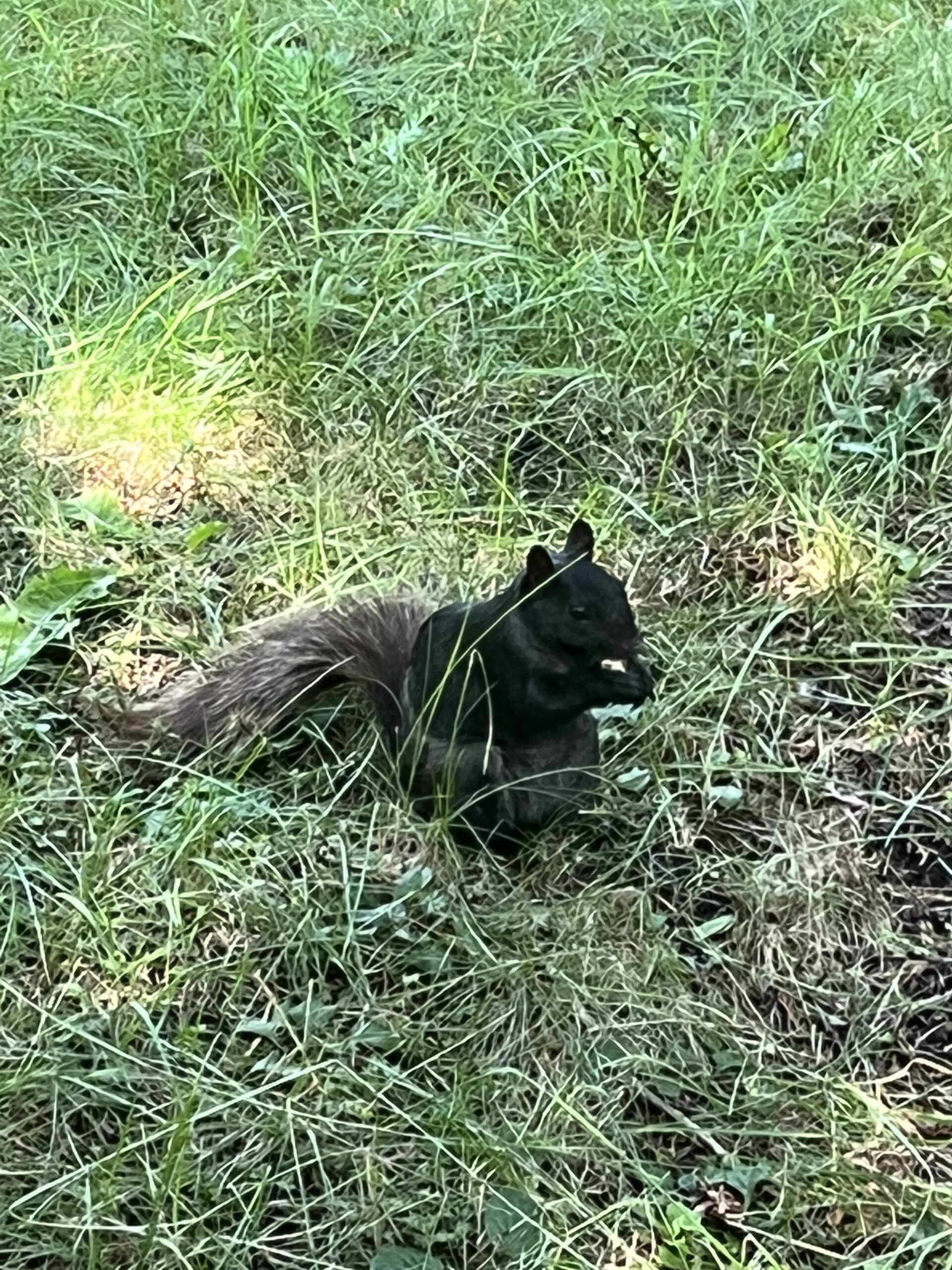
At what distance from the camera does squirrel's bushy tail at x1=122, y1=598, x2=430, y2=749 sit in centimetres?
224

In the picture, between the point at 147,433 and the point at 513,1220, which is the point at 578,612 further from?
the point at 147,433

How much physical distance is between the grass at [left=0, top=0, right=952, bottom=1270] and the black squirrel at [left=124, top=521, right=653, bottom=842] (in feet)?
0.27

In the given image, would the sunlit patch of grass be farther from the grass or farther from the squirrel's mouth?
the squirrel's mouth

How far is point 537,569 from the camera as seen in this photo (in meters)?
1.98

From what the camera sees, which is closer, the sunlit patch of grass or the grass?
the grass

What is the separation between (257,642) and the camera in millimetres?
2336

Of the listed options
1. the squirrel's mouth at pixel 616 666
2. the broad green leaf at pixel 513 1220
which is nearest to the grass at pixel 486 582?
the broad green leaf at pixel 513 1220

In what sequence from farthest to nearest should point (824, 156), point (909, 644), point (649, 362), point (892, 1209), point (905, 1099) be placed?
point (824, 156), point (649, 362), point (909, 644), point (905, 1099), point (892, 1209)

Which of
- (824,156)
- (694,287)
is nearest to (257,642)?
(694,287)

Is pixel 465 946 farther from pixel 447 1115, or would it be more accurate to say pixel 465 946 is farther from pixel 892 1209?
pixel 892 1209

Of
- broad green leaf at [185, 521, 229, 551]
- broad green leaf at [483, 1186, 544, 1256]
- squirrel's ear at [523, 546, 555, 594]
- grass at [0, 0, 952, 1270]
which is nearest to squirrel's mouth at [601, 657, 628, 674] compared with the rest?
squirrel's ear at [523, 546, 555, 594]

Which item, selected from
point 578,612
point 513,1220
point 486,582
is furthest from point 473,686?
point 513,1220

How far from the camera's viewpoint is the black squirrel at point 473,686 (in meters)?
1.99

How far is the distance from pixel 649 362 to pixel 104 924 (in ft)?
5.14
